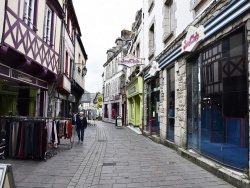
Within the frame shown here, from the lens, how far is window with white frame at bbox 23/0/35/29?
7.54 m

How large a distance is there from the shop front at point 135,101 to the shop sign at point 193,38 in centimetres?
841

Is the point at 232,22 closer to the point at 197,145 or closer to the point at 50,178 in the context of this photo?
the point at 197,145

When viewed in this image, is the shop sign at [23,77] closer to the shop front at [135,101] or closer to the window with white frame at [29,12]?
the window with white frame at [29,12]

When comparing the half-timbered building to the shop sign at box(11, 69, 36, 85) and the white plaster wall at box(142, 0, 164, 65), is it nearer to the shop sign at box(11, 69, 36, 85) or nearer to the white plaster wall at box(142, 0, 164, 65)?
the shop sign at box(11, 69, 36, 85)

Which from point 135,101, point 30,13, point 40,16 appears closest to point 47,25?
point 40,16

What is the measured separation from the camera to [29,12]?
26.2 ft

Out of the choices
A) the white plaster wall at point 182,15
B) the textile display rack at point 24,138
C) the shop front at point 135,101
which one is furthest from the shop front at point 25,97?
the shop front at point 135,101

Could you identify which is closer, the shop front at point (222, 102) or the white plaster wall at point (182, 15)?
the shop front at point (222, 102)

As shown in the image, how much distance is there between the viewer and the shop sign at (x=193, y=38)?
612cm

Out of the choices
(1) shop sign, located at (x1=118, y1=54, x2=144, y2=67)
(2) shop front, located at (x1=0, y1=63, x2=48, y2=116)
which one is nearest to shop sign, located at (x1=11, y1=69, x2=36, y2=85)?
(2) shop front, located at (x1=0, y1=63, x2=48, y2=116)

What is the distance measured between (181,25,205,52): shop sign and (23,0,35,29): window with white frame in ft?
15.4

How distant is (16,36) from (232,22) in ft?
17.0

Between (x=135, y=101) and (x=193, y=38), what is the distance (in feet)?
41.7

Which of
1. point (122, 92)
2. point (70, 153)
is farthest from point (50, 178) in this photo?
point (122, 92)
